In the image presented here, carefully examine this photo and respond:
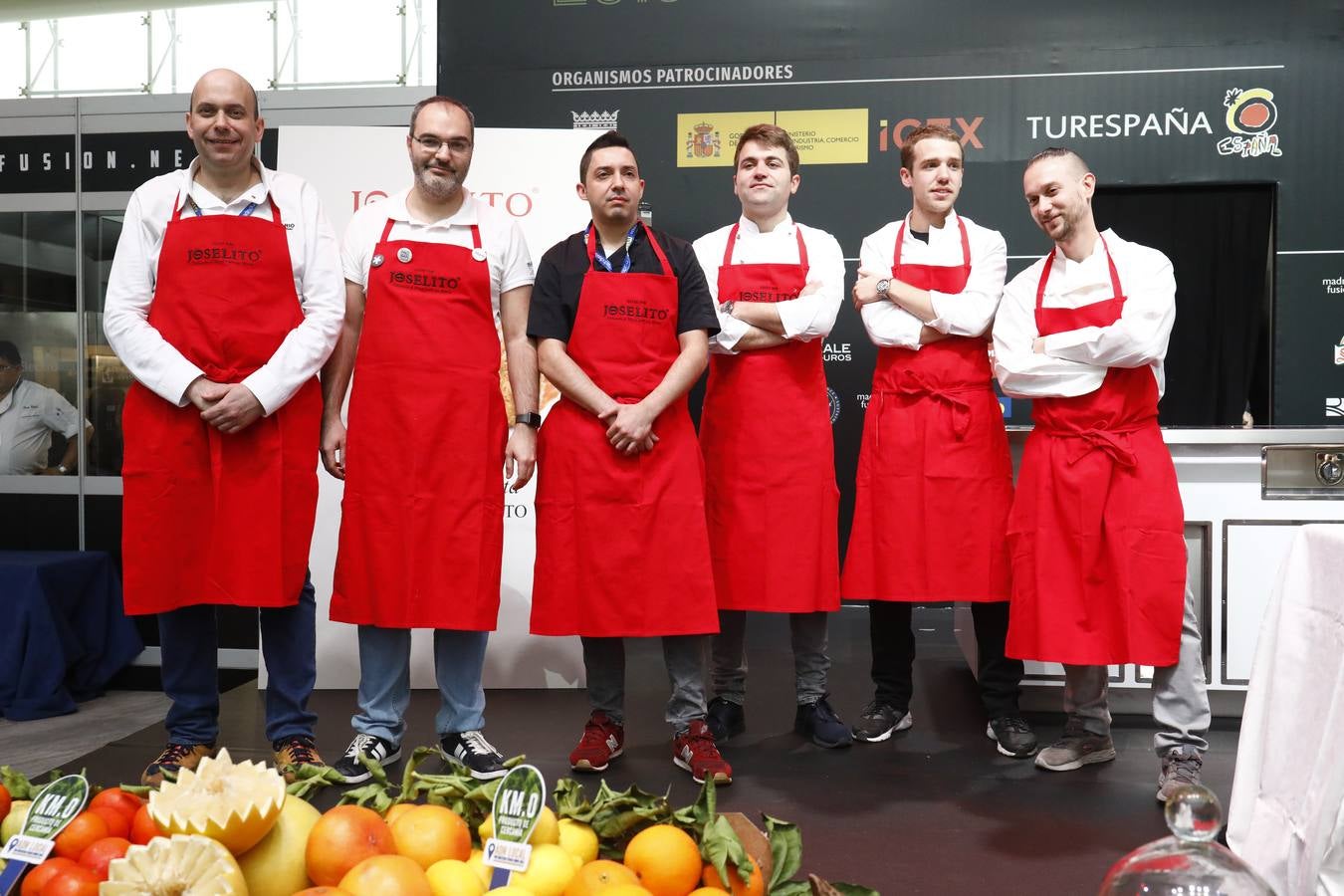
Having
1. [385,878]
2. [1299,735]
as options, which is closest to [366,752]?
[385,878]

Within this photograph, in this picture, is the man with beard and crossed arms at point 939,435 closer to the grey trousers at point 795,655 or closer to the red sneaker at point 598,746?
the grey trousers at point 795,655

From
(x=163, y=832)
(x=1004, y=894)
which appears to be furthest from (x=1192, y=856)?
(x=1004, y=894)

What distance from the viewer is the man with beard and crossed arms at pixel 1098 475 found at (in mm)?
2502

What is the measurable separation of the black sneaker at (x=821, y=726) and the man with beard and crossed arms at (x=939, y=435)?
0.33 m

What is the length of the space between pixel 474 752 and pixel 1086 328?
1709 millimetres

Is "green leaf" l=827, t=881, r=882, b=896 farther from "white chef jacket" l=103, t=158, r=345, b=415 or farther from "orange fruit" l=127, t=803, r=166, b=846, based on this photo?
"white chef jacket" l=103, t=158, r=345, b=415

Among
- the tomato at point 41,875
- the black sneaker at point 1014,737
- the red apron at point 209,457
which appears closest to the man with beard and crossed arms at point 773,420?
the black sneaker at point 1014,737

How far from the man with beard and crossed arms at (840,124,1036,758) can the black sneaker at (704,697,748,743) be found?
1.47 ft

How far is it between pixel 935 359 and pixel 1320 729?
141 centimetres

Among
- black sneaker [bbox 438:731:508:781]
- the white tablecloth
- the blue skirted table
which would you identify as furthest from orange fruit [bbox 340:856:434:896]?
the blue skirted table

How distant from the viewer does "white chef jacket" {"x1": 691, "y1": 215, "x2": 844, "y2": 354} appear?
273 cm

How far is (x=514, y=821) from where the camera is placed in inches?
36.9

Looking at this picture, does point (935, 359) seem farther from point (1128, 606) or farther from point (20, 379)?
point (20, 379)

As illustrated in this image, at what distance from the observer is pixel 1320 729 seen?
1.57 meters
